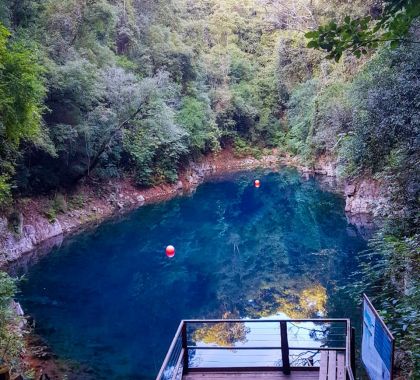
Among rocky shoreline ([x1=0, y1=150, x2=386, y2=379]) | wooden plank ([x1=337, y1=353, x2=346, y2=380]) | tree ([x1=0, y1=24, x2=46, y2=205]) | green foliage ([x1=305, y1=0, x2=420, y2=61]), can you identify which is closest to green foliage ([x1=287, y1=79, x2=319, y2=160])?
rocky shoreline ([x1=0, y1=150, x2=386, y2=379])

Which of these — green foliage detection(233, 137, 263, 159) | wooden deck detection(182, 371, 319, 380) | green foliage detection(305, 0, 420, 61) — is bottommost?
wooden deck detection(182, 371, 319, 380)

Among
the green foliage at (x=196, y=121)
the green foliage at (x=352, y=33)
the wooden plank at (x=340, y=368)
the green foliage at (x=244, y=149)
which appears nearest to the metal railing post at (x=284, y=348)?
the wooden plank at (x=340, y=368)

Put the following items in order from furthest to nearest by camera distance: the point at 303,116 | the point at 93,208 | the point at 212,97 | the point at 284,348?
the point at 212,97
the point at 303,116
the point at 93,208
the point at 284,348

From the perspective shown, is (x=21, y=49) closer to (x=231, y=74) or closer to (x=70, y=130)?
(x=70, y=130)

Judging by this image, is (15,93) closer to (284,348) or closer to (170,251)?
(170,251)

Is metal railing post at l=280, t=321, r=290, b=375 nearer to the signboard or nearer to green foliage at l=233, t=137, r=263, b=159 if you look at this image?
the signboard

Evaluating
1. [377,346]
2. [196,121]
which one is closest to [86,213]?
[196,121]
